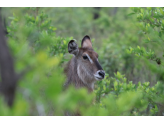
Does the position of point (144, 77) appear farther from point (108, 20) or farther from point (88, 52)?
point (108, 20)

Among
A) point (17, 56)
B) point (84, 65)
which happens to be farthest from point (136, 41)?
point (17, 56)

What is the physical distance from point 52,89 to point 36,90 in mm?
154

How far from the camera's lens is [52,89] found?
4.14 feet

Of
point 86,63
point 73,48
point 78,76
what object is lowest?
point 78,76

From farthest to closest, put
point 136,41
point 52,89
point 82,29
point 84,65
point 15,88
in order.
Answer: point 82,29 < point 136,41 < point 84,65 < point 15,88 < point 52,89

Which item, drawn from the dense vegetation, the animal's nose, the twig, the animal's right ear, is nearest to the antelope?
the animal's right ear

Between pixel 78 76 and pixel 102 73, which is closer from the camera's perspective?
pixel 102 73

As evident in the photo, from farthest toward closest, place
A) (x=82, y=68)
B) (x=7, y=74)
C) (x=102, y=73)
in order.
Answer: (x=82, y=68), (x=102, y=73), (x=7, y=74)

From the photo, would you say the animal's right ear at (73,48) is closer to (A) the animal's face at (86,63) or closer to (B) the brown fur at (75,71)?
(A) the animal's face at (86,63)

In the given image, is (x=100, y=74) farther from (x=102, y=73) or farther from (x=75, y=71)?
(x=75, y=71)

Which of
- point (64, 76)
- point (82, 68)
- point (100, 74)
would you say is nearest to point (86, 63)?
point (82, 68)

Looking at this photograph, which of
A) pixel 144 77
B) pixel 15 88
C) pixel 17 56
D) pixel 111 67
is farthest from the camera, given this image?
pixel 111 67

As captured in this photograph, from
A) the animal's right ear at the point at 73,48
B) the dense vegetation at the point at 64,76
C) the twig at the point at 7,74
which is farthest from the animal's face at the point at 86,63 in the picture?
the twig at the point at 7,74

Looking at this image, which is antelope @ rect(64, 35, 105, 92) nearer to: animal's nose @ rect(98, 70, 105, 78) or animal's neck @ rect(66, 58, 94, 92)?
animal's neck @ rect(66, 58, 94, 92)
